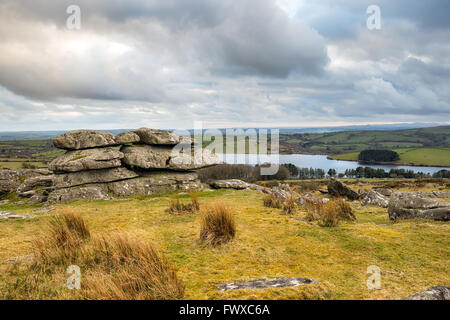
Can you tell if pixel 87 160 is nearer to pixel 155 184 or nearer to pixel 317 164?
pixel 155 184

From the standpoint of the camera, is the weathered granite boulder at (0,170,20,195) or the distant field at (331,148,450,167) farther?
the distant field at (331,148,450,167)

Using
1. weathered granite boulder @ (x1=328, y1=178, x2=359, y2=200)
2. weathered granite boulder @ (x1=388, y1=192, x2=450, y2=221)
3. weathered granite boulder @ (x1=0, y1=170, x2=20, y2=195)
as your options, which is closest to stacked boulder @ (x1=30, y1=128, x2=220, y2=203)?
weathered granite boulder @ (x1=0, y1=170, x2=20, y2=195)

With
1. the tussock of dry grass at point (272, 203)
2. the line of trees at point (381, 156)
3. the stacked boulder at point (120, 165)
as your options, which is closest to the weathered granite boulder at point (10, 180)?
the stacked boulder at point (120, 165)

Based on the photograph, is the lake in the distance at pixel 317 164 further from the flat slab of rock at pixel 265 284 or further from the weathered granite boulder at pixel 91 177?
the flat slab of rock at pixel 265 284

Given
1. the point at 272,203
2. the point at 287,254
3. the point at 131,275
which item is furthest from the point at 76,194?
the point at 287,254

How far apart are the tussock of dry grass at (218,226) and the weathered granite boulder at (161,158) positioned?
11.5 metres

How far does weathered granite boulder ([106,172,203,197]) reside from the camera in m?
16.7

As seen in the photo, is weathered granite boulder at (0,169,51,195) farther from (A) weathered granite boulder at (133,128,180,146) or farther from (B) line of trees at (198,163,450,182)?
(B) line of trees at (198,163,450,182)

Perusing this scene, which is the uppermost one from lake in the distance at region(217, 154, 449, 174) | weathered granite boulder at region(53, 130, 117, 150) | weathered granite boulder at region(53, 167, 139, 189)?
weathered granite boulder at region(53, 130, 117, 150)

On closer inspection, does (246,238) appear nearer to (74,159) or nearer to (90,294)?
(90,294)

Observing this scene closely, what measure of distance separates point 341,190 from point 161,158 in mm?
13007

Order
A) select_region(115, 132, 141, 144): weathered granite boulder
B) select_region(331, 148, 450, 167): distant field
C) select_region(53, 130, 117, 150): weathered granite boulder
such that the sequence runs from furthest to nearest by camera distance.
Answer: select_region(331, 148, 450, 167): distant field < select_region(115, 132, 141, 144): weathered granite boulder < select_region(53, 130, 117, 150): weathered granite boulder

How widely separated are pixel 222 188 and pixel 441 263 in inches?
567

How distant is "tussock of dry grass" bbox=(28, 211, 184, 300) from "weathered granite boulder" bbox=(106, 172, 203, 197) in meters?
10.6
